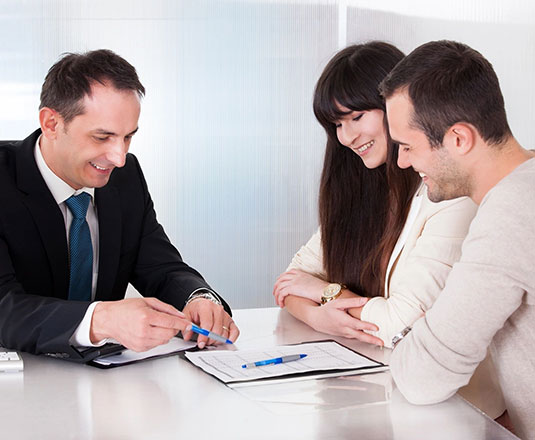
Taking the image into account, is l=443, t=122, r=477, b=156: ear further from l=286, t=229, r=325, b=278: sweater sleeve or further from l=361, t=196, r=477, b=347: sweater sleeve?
l=286, t=229, r=325, b=278: sweater sleeve

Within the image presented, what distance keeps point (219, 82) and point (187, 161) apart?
1.53ft

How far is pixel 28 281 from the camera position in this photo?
7.14 ft

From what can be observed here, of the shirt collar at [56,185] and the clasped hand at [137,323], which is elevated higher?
the shirt collar at [56,185]

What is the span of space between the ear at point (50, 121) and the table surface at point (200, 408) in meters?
0.71

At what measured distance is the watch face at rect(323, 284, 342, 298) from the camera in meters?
2.17

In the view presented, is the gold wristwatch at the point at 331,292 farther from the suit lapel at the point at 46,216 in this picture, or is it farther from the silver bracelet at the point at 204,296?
the suit lapel at the point at 46,216

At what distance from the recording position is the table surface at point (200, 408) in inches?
54.1

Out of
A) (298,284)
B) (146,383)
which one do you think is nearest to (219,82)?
(298,284)

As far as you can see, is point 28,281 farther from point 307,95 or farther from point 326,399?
point 307,95

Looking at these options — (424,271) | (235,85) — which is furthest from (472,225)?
(235,85)

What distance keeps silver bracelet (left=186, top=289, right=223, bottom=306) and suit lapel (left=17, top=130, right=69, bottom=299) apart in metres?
0.35

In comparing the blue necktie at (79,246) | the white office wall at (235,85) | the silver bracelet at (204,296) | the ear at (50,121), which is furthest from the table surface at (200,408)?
the white office wall at (235,85)

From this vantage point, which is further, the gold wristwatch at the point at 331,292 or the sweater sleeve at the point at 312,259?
the sweater sleeve at the point at 312,259

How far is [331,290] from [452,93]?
744 millimetres
